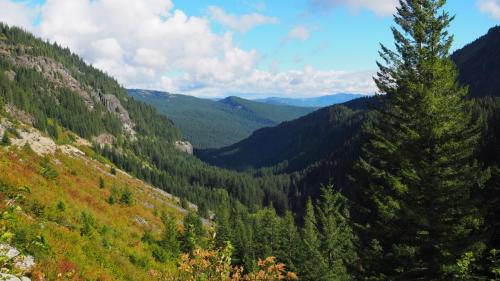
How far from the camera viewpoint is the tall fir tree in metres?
17.1

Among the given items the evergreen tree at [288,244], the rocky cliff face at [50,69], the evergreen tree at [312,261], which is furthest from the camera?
the rocky cliff face at [50,69]

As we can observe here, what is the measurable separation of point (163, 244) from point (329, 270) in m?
26.4

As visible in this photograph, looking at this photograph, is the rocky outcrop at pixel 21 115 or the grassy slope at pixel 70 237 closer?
the grassy slope at pixel 70 237

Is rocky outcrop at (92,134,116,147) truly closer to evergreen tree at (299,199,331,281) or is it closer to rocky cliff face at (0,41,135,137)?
rocky cliff face at (0,41,135,137)

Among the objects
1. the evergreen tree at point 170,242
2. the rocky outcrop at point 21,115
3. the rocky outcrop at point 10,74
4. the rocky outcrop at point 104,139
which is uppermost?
the rocky outcrop at point 10,74

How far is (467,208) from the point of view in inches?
667

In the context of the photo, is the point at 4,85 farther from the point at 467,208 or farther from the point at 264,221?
the point at 467,208

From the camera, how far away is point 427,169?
17.3 metres

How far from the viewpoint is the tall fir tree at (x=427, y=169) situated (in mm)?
17078

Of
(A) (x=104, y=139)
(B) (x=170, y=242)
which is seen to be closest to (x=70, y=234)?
(B) (x=170, y=242)

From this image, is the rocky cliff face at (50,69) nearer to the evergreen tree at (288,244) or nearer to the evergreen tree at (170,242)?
the evergreen tree at (288,244)

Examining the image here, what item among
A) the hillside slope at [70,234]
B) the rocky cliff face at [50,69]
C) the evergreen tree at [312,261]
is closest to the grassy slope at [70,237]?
the hillside slope at [70,234]

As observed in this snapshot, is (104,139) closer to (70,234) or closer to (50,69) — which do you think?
(50,69)

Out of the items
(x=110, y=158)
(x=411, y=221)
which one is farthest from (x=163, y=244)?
(x=110, y=158)
